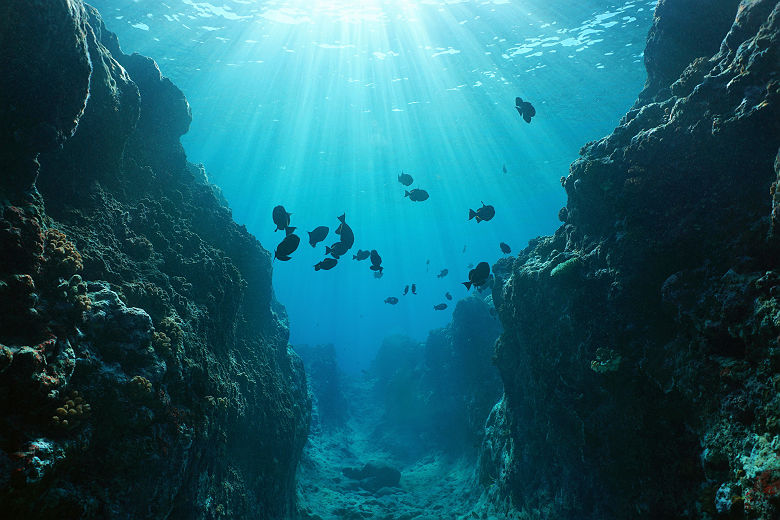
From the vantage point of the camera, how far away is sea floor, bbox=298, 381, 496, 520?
550 inches

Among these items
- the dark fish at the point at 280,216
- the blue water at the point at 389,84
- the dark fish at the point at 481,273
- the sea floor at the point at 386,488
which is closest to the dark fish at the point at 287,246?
the dark fish at the point at 280,216

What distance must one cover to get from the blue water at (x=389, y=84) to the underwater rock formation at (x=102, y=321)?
15.1 m

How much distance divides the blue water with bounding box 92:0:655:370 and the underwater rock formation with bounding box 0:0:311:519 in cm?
1514

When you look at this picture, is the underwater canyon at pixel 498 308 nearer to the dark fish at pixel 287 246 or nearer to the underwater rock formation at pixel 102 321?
the underwater rock formation at pixel 102 321

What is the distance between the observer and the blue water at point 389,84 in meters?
21.7

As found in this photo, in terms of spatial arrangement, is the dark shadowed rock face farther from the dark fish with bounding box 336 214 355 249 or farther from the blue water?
the blue water

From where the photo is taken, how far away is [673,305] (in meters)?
6.18

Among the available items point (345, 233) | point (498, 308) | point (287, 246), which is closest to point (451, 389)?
point (498, 308)

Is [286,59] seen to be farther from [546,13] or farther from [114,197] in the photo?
[114,197]

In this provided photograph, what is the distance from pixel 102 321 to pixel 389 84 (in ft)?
96.7

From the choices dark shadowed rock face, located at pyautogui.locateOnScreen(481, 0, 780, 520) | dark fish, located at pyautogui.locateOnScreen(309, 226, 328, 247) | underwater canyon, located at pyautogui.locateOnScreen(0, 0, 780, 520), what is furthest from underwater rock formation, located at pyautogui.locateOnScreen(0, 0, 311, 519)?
dark shadowed rock face, located at pyautogui.locateOnScreen(481, 0, 780, 520)

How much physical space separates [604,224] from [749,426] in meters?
5.03

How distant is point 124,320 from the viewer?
5.45 metres

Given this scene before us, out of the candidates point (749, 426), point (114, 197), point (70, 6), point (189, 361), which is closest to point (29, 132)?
point (70, 6)
